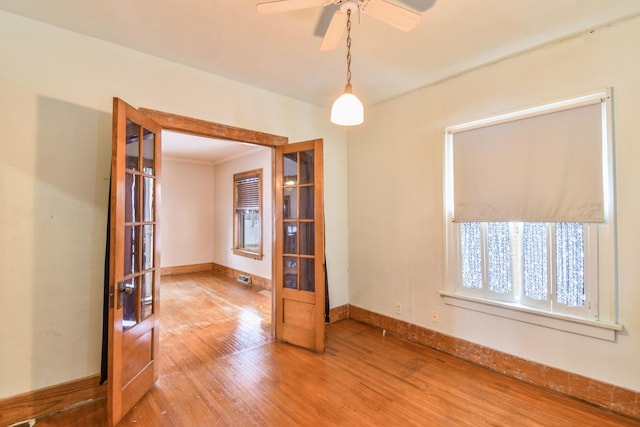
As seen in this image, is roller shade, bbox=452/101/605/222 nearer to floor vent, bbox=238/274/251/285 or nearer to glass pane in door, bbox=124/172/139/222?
glass pane in door, bbox=124/172/139/222

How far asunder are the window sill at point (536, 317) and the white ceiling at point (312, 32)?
→ 2268 millimetres

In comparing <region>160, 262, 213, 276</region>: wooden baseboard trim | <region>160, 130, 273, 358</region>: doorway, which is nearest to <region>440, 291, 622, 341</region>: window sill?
<region>160, 130, 273, 358</region>: doorway

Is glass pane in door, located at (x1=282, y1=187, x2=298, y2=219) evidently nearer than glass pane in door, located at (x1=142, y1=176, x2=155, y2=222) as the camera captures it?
No

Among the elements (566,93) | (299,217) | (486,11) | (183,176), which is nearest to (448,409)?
(299,217)

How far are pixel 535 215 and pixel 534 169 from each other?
397 mm

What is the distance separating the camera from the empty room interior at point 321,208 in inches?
82.4

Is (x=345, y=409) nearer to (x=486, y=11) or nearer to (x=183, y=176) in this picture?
(x=486, y=11)

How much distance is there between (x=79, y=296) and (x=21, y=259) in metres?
0.46

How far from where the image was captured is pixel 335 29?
1.78 meters

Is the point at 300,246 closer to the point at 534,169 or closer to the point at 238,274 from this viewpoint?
the point at 534,169

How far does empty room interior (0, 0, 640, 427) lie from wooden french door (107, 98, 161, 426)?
2 cm

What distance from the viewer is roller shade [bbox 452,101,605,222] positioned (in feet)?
7.50

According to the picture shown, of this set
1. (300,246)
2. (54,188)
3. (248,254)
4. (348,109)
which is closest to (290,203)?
(300,246)

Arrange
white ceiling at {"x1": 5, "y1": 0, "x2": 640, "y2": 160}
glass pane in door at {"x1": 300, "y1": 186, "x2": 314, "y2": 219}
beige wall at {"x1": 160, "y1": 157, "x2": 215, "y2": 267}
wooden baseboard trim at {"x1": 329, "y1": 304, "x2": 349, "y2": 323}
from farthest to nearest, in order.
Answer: beige wall at {"x1": 160, "y1": 157, "x2": 215, "y2": 267} < wooden baseboard trim at {"x1": 329, "y1": 304, "x2": 349, "y2": 323} < glass pane in door at {"x1": 300, "y1": 186, "x2": 314, "y2": 219} < white ceiling at {"x1": 5, "y1": 0, "x2": 640, "y2": 160}
